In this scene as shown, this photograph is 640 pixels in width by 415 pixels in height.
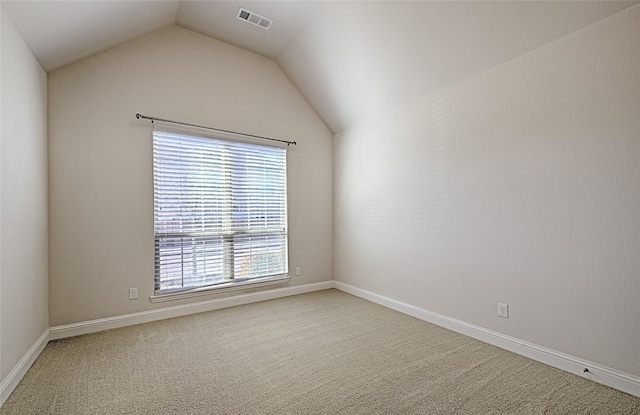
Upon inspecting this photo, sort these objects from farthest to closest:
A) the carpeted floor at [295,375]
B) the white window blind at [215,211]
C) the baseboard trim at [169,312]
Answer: the white window blind at [215,211], the baseboard trim at [169,312], the carpeted floor at [295,375]

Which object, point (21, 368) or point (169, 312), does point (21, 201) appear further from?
point (169, 312)

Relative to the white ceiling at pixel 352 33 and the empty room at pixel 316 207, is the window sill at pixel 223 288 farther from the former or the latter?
the white ceiling at pixel 352 33

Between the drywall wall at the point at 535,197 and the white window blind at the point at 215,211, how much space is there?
1.60 metres

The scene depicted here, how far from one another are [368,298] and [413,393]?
2.10 metres

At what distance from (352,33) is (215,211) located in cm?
251

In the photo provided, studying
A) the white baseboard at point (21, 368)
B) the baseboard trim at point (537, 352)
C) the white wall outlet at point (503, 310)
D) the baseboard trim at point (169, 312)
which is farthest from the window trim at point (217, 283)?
the white wall outlet at point (503, 310)

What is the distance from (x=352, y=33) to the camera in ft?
10.2

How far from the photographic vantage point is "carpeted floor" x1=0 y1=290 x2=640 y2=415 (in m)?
1.77

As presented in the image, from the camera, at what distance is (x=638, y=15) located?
1855mm

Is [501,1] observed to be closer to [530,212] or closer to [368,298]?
[530,212]

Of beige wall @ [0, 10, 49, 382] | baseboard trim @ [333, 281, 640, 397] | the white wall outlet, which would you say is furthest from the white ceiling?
baseboard trim @ [333, 281, 640, 397]

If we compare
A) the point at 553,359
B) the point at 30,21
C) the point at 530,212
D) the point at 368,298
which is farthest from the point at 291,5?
the point at 553,359

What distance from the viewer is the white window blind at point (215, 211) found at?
331 centimetres

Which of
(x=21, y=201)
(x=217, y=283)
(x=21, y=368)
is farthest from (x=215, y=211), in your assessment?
(x=21, y=368)
